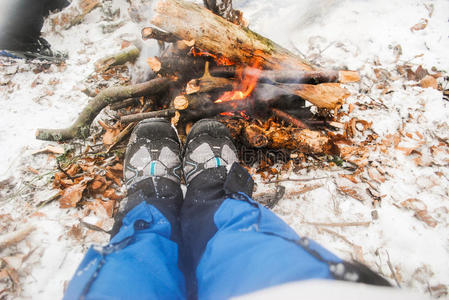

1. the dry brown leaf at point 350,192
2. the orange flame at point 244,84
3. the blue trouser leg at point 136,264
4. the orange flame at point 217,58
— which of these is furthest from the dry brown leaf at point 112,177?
the dry brown leaf at point 350,192

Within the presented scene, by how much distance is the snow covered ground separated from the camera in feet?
5.47

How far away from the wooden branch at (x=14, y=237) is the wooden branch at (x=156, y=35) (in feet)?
6.24

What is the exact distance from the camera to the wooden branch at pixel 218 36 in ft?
5.86

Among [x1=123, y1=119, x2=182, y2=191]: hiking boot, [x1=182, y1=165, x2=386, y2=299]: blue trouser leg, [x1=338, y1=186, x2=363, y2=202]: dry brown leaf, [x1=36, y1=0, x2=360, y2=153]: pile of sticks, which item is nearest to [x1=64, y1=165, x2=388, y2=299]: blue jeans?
[x1=182, y1=165, x2=386, y2=299]: blue trouser leg

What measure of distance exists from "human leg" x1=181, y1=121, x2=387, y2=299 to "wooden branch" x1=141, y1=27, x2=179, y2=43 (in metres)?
1.24

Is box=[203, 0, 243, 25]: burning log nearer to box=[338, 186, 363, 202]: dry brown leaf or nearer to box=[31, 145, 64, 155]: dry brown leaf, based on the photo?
box=[338, 186, 363, 202]: dry brown leaf

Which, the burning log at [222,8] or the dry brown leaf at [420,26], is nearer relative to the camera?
the burning log at [222,8]

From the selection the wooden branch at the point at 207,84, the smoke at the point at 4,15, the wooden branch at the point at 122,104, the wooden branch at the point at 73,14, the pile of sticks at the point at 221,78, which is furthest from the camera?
the wooden branch at the point at 73,14

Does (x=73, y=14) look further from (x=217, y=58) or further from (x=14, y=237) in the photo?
(x=14, y=237)

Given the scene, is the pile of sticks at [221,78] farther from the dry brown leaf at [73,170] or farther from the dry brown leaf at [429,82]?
the dry brown leaf at [429,82]

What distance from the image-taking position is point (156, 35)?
6.07ft

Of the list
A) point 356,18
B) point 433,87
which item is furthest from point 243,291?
point 356,18

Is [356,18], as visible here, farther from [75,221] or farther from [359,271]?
[75,221]

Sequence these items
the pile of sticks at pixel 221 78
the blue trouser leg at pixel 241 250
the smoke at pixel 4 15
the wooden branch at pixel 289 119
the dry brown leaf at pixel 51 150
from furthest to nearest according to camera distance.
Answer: the smoke at pixel 4 15 < the dry brown leaf at pixel 51 150 < the wooden branch at pixel 289 119 < the pile of sticks at pixel 221 78 < the blue trouser leg at pixel 241 250
